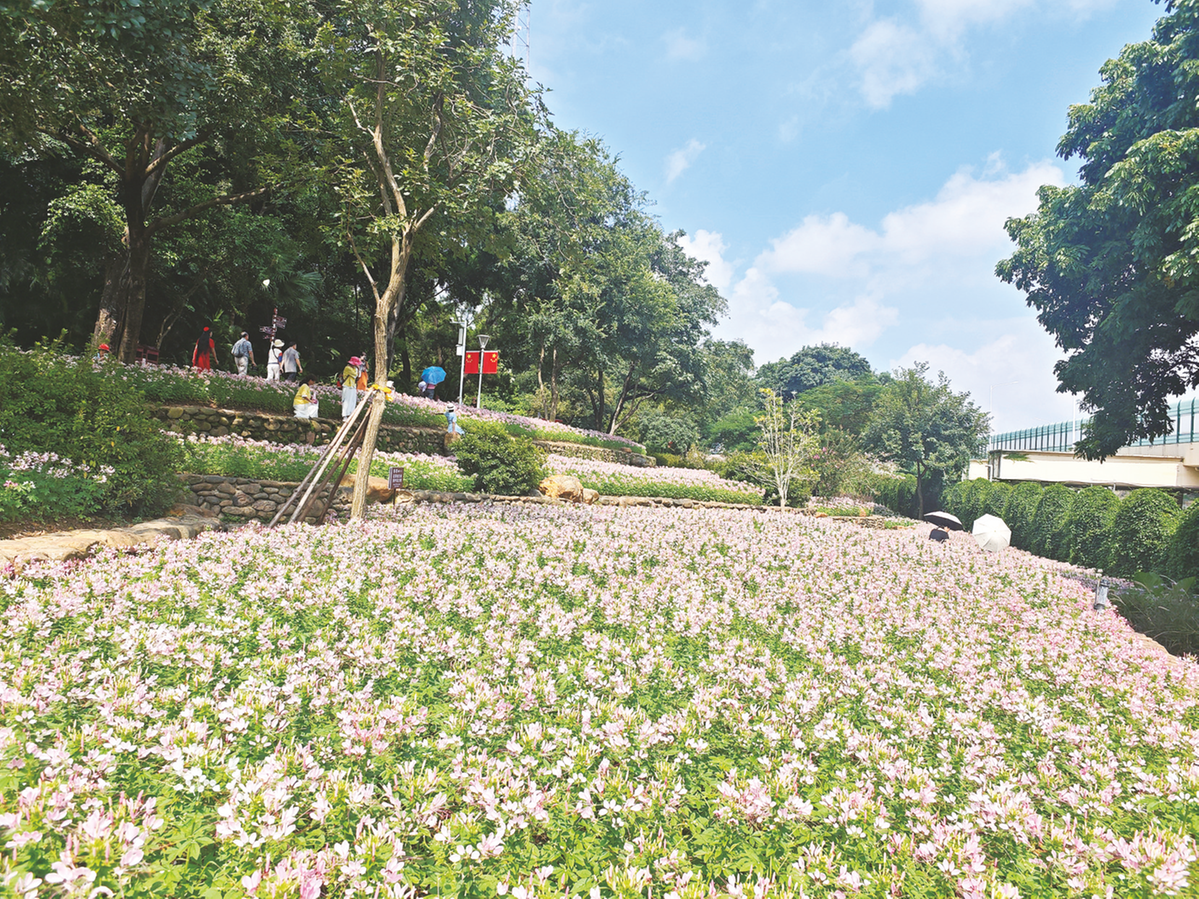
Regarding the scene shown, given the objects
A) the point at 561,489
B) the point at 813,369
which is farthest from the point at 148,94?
the point at 813,369

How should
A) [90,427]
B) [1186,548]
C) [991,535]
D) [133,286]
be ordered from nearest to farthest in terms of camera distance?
[90,427] < [1186,548] < [991,535] < [133,286]

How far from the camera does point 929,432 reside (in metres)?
33.8

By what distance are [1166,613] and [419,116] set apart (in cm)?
1416

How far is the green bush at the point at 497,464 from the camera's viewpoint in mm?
14227

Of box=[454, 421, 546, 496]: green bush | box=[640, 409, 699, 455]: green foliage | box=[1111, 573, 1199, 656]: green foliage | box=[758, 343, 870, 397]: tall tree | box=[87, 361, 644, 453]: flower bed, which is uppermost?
box=[758, 343, 870, 397]: tall tree

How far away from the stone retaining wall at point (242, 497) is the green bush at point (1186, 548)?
16.4m

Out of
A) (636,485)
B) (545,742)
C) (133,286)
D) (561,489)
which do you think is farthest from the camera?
(636,485)

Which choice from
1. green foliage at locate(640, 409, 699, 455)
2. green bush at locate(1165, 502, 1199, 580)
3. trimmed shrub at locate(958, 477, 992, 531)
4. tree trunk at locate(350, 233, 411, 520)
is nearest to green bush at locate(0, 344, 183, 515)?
tree trunk at locate(350, 233, 411, 520)

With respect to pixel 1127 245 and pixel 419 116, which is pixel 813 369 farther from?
pixel 419 116

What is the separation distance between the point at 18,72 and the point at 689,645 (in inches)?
500

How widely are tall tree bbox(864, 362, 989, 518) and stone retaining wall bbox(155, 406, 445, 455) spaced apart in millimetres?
27580

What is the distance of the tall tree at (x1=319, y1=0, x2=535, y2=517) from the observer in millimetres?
9094

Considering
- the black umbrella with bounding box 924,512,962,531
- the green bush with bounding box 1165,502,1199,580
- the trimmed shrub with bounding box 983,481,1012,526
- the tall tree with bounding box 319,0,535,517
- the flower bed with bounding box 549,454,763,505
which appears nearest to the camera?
the tall tree with bounding box 319,0,535,517

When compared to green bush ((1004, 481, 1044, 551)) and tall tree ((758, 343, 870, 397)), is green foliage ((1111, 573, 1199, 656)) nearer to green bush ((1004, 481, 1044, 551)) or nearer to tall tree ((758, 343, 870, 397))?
green bush ((1004, 481, 1044, 551))
